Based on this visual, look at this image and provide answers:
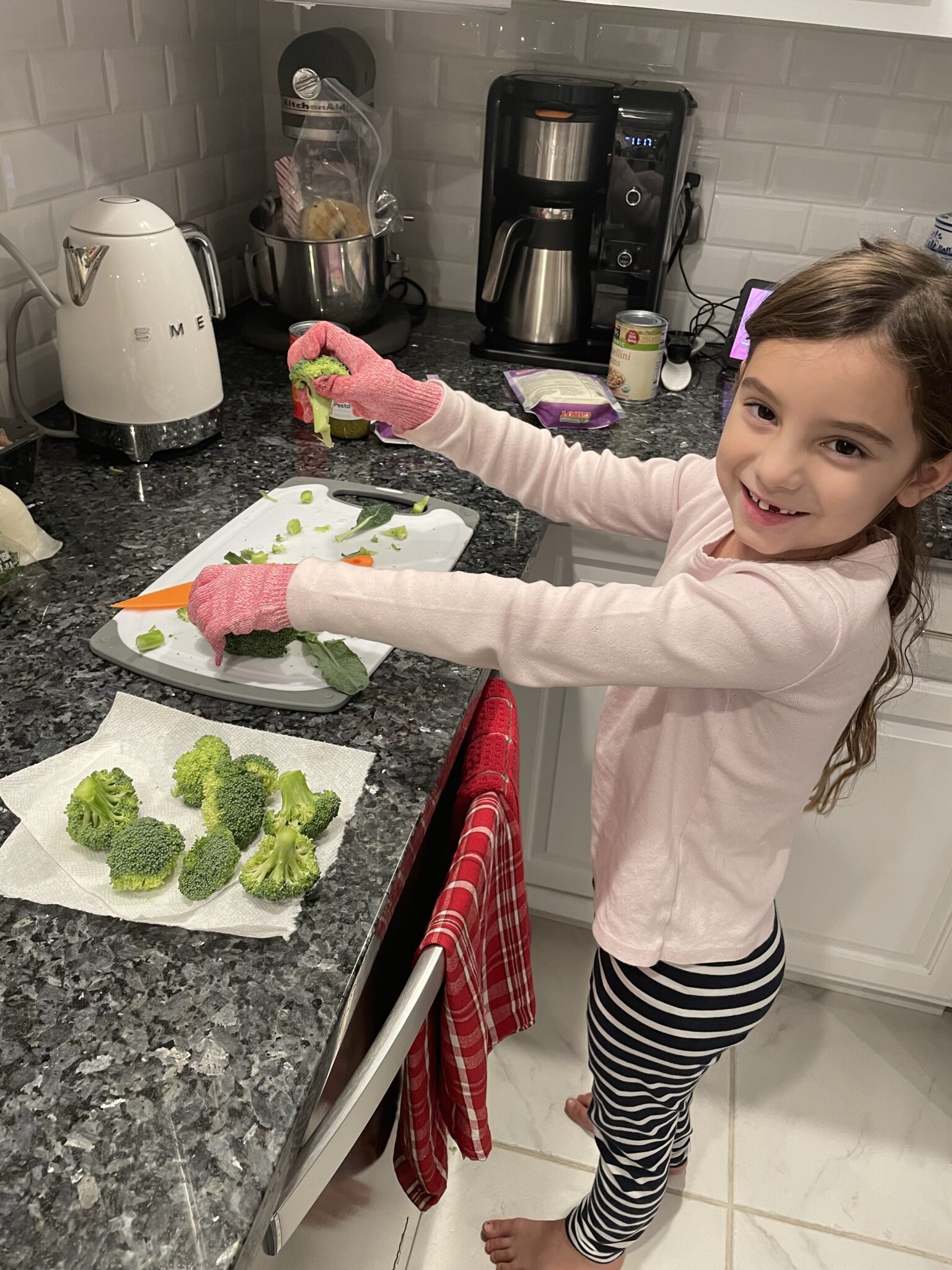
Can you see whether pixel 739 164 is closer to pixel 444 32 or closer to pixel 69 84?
pixel 444 32

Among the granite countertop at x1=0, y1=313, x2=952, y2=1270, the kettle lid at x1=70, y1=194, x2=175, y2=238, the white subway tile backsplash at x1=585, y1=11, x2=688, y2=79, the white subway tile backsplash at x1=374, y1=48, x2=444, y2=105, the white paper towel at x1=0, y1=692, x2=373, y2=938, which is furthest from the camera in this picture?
the white subway tile backsplash at x1=374, y1=48, x2=444, y2=105

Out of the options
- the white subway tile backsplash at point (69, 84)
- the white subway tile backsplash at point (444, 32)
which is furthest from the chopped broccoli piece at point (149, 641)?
the white subway tile backsplash at point (444, 32)

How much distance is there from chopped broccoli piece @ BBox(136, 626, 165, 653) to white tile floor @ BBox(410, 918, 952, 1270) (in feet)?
3.10

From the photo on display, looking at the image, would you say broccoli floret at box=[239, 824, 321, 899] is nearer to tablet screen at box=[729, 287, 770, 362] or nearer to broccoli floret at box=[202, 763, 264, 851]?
broccoli floret at box=[202, 763, 264, 851]

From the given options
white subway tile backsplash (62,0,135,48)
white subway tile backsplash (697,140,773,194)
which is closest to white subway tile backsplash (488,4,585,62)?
white subway tile backsplash (697,140,773,194)

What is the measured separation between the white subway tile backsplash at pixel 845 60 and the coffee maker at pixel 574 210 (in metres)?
0.18

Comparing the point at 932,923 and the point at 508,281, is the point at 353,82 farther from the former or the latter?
the point at 932,923

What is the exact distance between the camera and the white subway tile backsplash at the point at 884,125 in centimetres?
145

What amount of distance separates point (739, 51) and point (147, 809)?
1455 mm

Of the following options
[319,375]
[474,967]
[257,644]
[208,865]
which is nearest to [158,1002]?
[208,865]

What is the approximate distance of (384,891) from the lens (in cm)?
66

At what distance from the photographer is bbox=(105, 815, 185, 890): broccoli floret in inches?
25.0

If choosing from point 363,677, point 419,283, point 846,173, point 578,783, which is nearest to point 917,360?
point 363,677

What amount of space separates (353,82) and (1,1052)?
4.67ft
